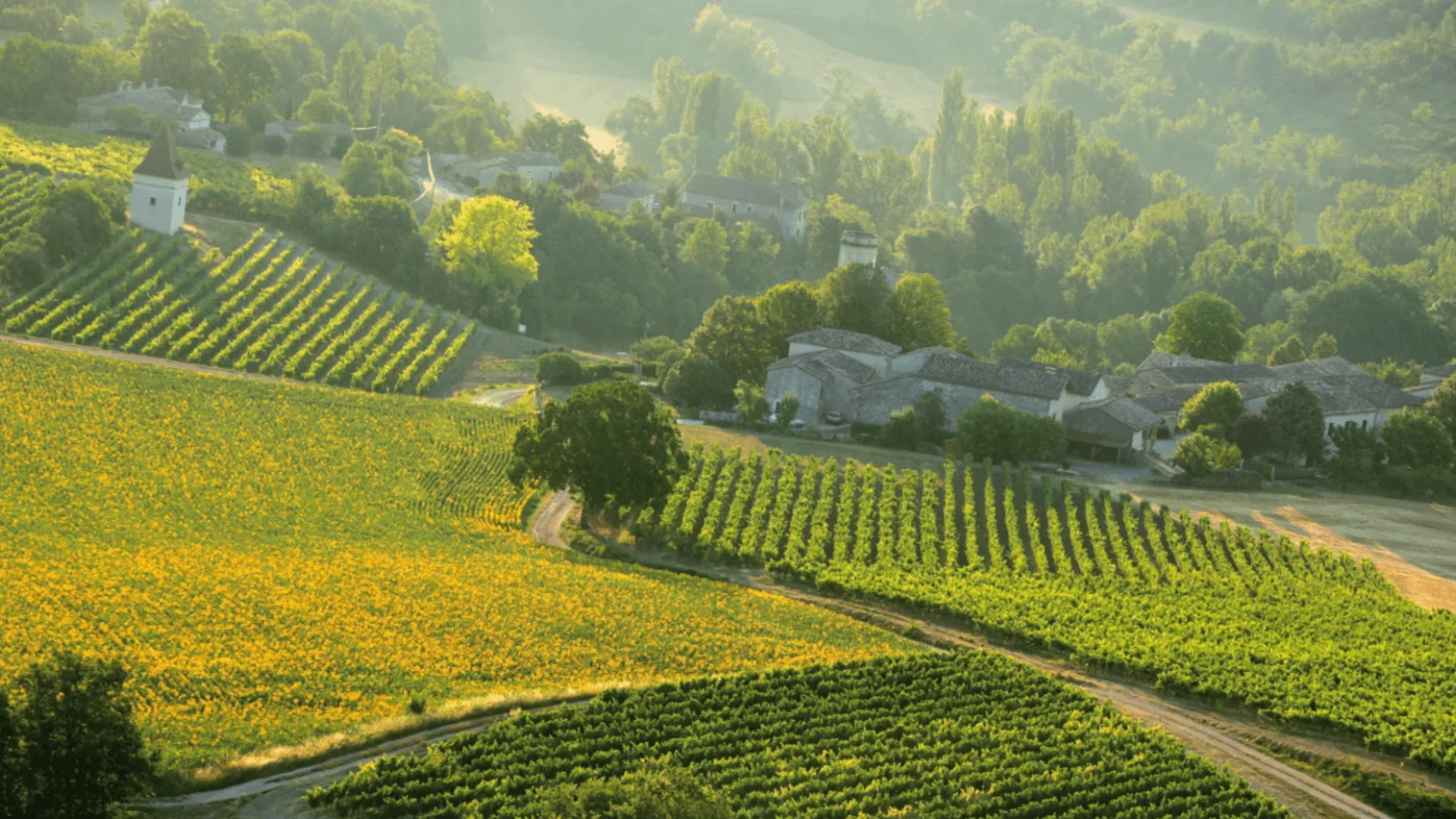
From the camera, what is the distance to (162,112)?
320ft

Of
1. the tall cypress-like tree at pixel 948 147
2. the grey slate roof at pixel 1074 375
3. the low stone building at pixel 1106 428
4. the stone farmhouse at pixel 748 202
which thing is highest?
the tall cypress-like tree at pixel 948 147

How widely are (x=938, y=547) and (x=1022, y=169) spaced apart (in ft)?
339

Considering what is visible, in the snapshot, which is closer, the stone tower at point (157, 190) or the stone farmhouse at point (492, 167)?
the stone tower at point (157, 190)

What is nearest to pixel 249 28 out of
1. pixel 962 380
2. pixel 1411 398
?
pixel 962 380

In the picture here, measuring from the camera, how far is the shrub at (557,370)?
74062 millimetres

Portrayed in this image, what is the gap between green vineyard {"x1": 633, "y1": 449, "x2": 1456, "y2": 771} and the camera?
4238cm

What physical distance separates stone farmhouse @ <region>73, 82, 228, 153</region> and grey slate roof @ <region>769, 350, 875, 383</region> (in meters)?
43.2

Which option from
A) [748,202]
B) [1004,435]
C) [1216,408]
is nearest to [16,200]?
[1004,435]

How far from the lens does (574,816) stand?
85.9 feet

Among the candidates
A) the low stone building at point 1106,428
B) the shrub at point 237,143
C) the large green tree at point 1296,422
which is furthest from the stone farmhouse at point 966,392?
the shrub at point 237,143

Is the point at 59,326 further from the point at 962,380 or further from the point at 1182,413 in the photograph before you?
the point at 1182,413

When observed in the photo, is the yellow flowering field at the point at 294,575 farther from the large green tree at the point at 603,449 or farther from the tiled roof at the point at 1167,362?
the tiled roof at the point at 1167,362

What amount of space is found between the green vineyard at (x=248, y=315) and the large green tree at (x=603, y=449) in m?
16.8

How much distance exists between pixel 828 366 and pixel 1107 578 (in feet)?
78.5
